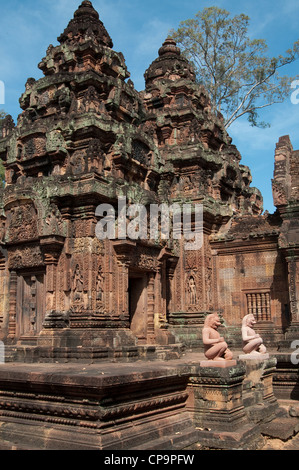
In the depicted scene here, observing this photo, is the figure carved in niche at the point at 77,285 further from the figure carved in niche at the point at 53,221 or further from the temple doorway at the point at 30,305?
the temple doorway at the point at 30,305

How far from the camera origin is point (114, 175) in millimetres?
12336

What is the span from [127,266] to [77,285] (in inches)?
52.3

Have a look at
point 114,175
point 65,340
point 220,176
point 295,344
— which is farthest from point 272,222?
point 65,340

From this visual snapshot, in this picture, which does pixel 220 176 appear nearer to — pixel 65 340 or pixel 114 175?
pixel 114 175

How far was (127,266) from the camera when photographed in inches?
459

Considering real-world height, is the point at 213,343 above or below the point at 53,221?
below

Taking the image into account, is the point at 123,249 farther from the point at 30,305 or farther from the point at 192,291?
the point at 192,291

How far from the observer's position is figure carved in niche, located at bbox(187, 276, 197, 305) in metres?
14.7

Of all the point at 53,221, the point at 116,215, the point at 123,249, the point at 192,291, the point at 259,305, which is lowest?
the point at 259,305

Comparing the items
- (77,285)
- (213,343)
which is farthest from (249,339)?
(77,285)

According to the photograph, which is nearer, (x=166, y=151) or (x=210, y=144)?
(x=166, y=151)

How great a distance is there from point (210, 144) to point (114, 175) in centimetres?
588

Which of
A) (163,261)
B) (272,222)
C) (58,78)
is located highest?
(58,78)

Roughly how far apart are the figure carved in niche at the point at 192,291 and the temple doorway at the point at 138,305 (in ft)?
7.92
